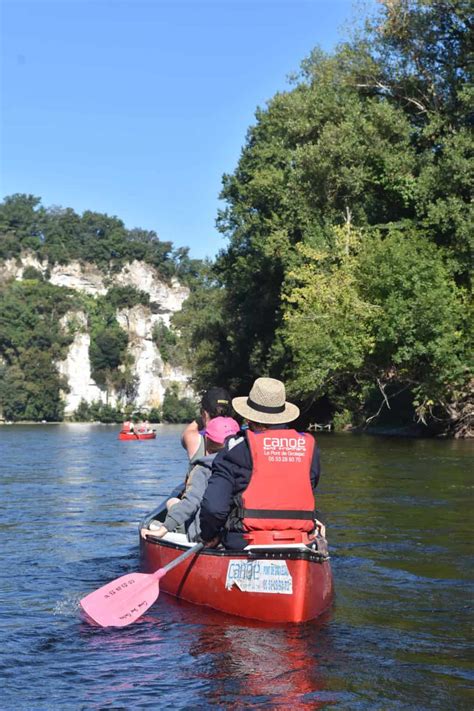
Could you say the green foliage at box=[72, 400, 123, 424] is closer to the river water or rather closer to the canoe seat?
the river water

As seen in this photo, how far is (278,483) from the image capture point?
7625mm

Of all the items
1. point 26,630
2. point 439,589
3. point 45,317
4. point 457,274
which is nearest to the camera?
point 26,630

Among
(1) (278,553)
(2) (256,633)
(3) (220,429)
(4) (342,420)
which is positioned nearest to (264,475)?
(1) (278,553)

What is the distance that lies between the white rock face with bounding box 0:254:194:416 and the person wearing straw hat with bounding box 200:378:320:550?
122491 mm

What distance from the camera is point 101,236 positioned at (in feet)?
558

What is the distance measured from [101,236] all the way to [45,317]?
32.9m

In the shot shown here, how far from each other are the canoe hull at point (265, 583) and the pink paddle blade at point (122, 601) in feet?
1.39

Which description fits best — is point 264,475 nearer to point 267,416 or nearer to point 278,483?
point 278,483

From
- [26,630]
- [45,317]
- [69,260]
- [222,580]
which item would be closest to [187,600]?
[222,580]

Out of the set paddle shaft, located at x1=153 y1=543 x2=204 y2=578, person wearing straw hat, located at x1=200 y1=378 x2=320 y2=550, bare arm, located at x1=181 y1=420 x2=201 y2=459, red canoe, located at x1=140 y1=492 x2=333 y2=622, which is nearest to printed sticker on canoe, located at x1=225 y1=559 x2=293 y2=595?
Answer: red canoe, located at x1=140 y1=492 x2=333 y2=622

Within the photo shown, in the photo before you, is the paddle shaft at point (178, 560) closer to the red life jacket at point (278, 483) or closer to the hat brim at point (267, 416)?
the red life jacket at point (278, 483)

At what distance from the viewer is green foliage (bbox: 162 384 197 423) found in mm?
122125

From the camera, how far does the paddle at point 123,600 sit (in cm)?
782

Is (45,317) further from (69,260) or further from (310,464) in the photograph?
(310,464)
